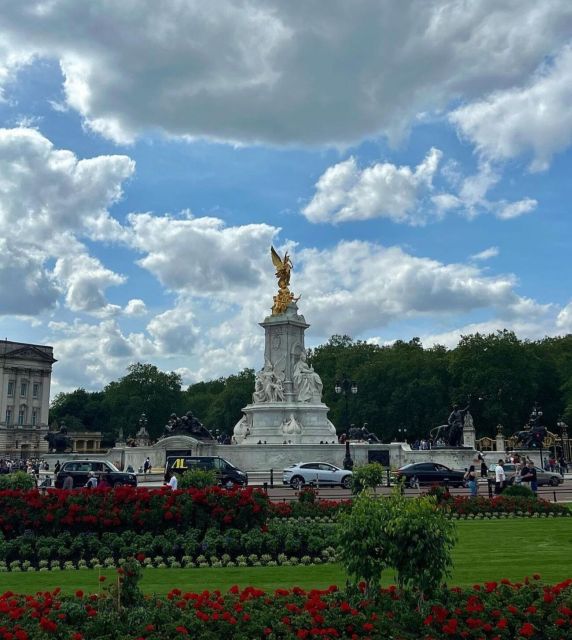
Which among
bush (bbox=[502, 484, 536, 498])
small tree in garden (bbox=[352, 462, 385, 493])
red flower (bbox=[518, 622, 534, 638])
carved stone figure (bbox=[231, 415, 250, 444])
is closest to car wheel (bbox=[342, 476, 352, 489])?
small tree in garden (bbox=[352, 462, 385, 493])

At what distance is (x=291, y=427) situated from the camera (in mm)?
54469

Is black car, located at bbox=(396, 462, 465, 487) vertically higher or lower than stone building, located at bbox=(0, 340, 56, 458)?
lower

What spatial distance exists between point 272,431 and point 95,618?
46.8m

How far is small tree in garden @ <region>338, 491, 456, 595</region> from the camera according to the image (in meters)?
8.97

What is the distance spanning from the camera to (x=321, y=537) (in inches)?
652

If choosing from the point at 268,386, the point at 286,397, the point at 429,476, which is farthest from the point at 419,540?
the point at 268,386

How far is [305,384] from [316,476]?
20692mm

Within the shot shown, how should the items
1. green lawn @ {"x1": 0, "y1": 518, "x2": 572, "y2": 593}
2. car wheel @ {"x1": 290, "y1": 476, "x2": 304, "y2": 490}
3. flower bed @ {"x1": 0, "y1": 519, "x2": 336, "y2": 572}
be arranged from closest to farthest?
green lawn @ {"x1": 0, "y1": 518, "x2": 572, "y2": 593}, flower bed @ {"x1": 0, "y1": 519, "x2": 336, "y2": 572}, car wheel @ {"x1": 290, "y1": 476, "x2": 304, "y2": 490}

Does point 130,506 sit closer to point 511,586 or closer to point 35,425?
point 511,586

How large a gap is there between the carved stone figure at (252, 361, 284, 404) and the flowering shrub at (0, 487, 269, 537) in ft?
130

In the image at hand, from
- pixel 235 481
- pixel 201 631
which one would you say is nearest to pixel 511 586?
pixel 201 631

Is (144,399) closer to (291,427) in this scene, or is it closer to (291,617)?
(291,427)

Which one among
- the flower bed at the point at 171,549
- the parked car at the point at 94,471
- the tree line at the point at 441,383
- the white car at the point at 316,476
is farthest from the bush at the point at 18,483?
the tree line at the point at 441,383

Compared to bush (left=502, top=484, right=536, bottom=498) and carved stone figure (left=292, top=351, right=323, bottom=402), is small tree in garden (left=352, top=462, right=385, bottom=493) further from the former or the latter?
carved stone figure (left=292, top=351, right=323, bottom=402)
